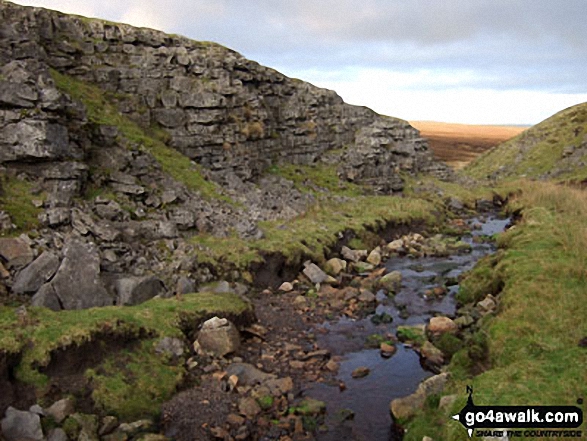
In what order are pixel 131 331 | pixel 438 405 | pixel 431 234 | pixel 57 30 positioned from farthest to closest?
pixel 431 234
pixel 57 30
pixel 131 331
pixel 438 405

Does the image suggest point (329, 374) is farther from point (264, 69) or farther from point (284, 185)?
point (264, 69)

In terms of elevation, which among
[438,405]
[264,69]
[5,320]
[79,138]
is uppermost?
[264,69]

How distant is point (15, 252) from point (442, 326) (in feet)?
67.7

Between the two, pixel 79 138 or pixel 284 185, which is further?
pixel 284 185

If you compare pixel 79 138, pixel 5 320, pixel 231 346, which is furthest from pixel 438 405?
pixel 79 138

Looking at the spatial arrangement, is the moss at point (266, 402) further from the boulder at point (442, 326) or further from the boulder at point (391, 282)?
the boulder at point (391, 282)

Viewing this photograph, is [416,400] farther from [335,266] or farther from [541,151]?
[541,151]

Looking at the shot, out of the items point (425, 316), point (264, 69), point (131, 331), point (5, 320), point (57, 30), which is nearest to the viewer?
point (5, 320)

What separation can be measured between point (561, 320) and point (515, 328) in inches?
66.2

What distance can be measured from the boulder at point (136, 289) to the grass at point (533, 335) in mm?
14374

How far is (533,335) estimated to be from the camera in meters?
17.8

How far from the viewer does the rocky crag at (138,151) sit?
24.7m

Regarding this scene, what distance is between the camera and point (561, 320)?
18.4m

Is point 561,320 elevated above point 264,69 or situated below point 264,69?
below
